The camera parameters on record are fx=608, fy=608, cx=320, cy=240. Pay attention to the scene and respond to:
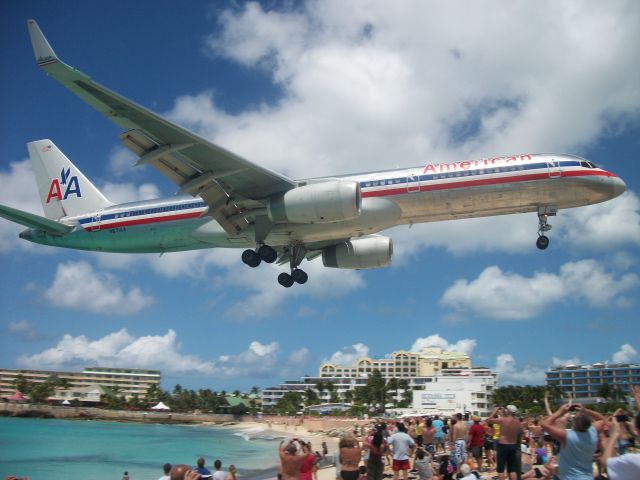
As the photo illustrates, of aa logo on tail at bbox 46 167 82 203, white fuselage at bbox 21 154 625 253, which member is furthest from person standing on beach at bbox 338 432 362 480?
aa logo on tail at bbox 46 167 82 203

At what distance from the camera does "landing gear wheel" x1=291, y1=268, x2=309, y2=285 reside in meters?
30.7

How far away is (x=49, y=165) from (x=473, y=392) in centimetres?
6267

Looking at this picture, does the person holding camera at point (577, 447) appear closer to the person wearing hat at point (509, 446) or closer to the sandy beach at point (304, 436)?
the person wearing hat at point (509, 446)

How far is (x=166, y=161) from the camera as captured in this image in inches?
966

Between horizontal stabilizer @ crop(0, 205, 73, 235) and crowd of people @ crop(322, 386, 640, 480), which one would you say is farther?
horizontal stabilizer @ crop(0, 205, 73, 235)

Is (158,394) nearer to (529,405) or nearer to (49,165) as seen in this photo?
(529,405)

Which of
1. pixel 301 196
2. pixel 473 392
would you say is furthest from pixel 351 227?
pixel 473 392

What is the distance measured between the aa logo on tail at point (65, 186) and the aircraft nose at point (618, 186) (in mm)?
27086

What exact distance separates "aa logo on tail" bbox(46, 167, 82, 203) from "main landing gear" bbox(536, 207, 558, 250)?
24.1 metres

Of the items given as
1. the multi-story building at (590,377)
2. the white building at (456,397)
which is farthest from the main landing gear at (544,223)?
the multi-story building at (590,377)

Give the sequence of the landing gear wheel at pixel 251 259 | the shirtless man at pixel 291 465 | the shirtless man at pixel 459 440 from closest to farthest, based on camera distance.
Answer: the shirtless man at pixel 291 465 → the shirtless man at pixel 459 440 → the landing gear wheel at pixel 251 259

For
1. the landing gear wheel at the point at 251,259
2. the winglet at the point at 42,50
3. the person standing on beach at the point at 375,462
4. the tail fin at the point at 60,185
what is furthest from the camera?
the tail fin at the point at 60,185

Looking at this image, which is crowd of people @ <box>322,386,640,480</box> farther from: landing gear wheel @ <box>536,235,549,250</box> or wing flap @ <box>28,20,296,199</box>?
wing flap @ <box>28,20,296,199</box>

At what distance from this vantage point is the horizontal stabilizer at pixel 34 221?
27.5 m
